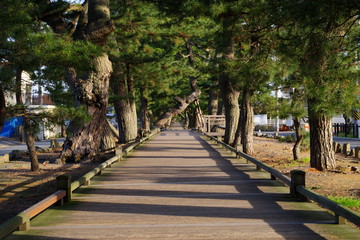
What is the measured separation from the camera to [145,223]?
21.2 feet

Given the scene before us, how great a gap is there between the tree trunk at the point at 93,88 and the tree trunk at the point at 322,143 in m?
7.27

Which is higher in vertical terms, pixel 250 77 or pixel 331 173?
pixel 250 77

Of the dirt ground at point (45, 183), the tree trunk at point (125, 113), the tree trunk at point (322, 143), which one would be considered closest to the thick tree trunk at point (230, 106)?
the tree trunk at point (125, 113)

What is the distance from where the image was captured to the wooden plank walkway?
590 centimetres

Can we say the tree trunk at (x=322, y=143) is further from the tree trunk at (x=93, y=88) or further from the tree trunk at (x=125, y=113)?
the tree trunk at (x=125, y=113)

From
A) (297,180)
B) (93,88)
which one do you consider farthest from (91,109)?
(297,180)

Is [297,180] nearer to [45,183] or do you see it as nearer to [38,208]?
[38,208]

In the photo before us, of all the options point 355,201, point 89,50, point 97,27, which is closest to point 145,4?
point 97,27

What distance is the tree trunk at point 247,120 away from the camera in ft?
62.9

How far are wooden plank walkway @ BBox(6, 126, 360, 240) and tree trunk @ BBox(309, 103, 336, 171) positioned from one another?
2.59 meters

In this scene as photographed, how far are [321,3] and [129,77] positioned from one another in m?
19.1

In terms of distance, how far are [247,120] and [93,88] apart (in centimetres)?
777

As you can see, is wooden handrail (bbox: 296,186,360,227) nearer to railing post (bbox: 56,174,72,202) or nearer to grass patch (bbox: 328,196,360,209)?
grass patch (bbox: 328,196,360,209)

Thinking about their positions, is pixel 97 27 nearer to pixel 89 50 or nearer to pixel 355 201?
pixel 89 50
